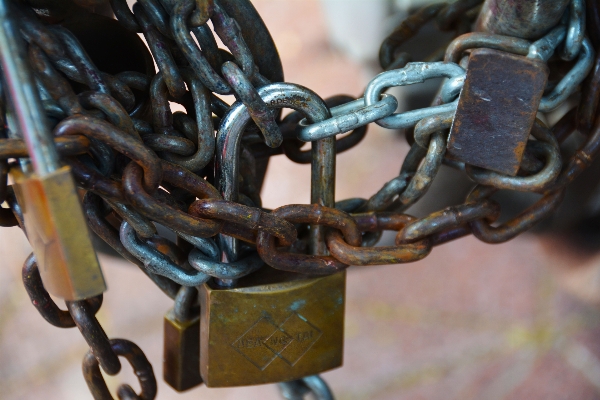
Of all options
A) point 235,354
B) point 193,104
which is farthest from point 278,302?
point 193,104

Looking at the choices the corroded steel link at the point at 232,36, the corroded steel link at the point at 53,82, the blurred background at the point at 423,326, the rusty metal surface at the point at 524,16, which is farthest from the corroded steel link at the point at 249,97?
the blurred background at the point at 423,326

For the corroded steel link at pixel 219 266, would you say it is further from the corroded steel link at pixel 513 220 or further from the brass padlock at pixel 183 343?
the corroded steel link at pixel 513 220

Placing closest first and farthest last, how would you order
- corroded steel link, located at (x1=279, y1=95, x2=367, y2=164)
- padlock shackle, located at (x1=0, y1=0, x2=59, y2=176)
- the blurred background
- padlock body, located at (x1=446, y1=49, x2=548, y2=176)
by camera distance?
padlock shackle, located at (x1=0, y1=0, x2=59, y2=176), padlock body, located at (x1=446, y1=49, x2=548, y2=176), corroded steel link, located at (x1=279, y1=95, x2=367, y2=164), the blurred background

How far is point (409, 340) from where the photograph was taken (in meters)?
1.19

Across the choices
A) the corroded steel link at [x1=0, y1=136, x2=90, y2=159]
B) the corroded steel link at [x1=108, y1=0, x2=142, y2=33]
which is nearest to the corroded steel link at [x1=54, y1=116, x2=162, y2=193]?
the corroded steel link at [x1=0, y1=136, x2=90, y2=159]

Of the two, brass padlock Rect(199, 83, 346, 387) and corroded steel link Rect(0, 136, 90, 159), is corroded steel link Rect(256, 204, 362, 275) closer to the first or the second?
brass padlock Rect(199, 83, 346, 387)

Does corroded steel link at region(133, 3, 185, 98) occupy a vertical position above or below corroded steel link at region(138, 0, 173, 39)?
below

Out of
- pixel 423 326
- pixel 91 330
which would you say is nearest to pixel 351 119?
pixel 91 330

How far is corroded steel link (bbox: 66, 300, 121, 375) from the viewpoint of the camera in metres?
0.53

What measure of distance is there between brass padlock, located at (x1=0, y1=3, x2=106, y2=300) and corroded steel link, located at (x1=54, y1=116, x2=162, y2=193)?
0.04 meters

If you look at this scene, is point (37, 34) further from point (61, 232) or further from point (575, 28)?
point (575, 28)

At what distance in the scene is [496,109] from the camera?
0.47m

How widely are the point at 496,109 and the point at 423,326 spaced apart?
808 mm

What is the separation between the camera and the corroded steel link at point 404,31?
2.07 feet
